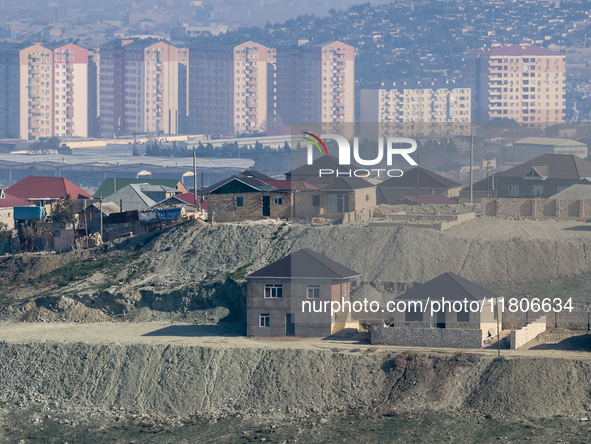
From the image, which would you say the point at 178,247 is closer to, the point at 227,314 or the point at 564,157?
the point at 227,314

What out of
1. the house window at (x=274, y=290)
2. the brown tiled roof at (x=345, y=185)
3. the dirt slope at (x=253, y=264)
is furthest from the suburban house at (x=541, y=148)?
the house window at (x=274, y=290)

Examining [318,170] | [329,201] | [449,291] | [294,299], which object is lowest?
[294,299]

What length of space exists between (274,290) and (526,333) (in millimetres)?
13673

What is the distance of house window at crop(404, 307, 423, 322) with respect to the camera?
59.3 meters

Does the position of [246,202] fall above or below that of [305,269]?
above

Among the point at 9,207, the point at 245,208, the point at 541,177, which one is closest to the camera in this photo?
the point at 245,208

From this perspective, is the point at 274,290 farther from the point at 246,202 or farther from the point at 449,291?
the point at 246,202

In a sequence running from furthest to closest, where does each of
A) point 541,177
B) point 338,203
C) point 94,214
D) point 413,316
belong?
point 541,177
point 94,214
point 338,203
point 413,316

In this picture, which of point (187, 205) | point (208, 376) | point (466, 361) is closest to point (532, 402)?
point (466, 361)

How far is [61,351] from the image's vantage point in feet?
202

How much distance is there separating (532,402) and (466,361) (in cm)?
416

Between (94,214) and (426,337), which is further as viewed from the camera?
(94,214)

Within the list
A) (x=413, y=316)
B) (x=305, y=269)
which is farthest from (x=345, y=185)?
(x=413, y=316)

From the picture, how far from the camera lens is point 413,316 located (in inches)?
2344
